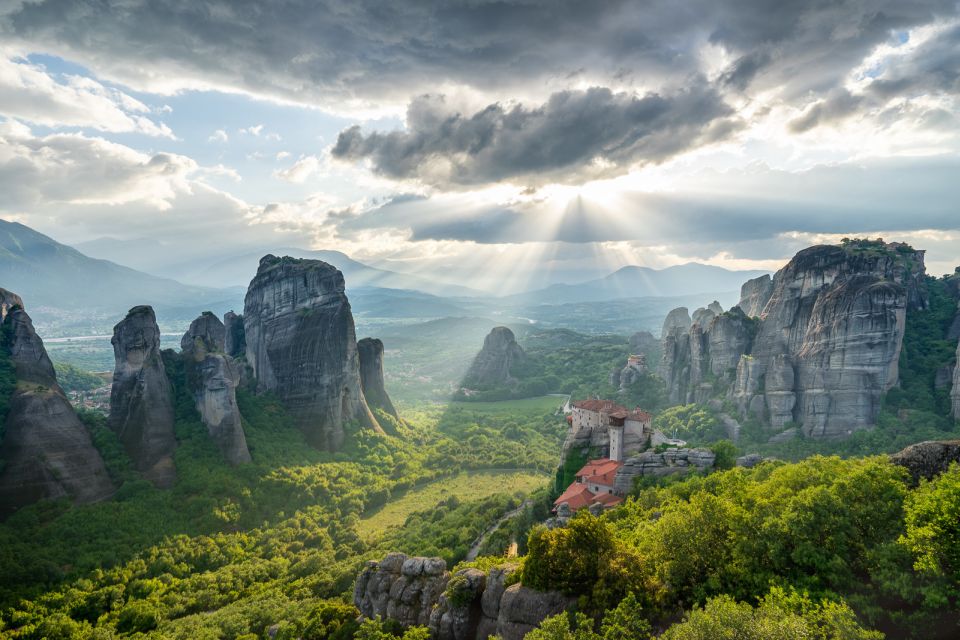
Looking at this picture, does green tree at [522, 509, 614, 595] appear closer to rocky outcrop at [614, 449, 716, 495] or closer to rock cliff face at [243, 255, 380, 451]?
rocky outcrop at [614, 449, 716, 495]

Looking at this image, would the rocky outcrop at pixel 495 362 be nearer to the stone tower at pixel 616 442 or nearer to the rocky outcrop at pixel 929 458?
the stone tower at pixel 616 442

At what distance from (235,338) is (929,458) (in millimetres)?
97432

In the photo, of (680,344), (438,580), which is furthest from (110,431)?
(680,344)

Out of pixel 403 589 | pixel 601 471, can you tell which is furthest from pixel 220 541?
pixel 601 471

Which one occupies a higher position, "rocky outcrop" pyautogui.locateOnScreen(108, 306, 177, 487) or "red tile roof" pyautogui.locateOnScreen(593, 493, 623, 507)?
"rocky outcrop" pyautogui.locateOnScreen(108, 306, 177, 487)

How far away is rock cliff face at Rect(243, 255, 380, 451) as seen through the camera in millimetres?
80938

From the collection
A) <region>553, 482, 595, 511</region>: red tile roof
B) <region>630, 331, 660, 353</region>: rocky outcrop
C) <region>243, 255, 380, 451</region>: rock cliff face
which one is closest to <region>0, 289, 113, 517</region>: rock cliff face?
<region>243, 255, 380, 451</region>: rock cliff face

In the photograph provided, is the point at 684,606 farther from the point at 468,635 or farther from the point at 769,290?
the point at 769,290

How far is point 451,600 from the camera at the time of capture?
28.3 metres

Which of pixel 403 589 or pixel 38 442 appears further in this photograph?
pixel 38 442

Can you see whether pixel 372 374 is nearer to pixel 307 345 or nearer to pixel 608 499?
pixel 307 345

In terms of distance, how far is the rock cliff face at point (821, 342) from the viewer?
69938mm

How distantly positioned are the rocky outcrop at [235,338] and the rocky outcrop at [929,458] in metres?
93.3

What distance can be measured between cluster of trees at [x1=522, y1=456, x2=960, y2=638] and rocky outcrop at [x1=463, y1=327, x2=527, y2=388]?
13410 centimetres
